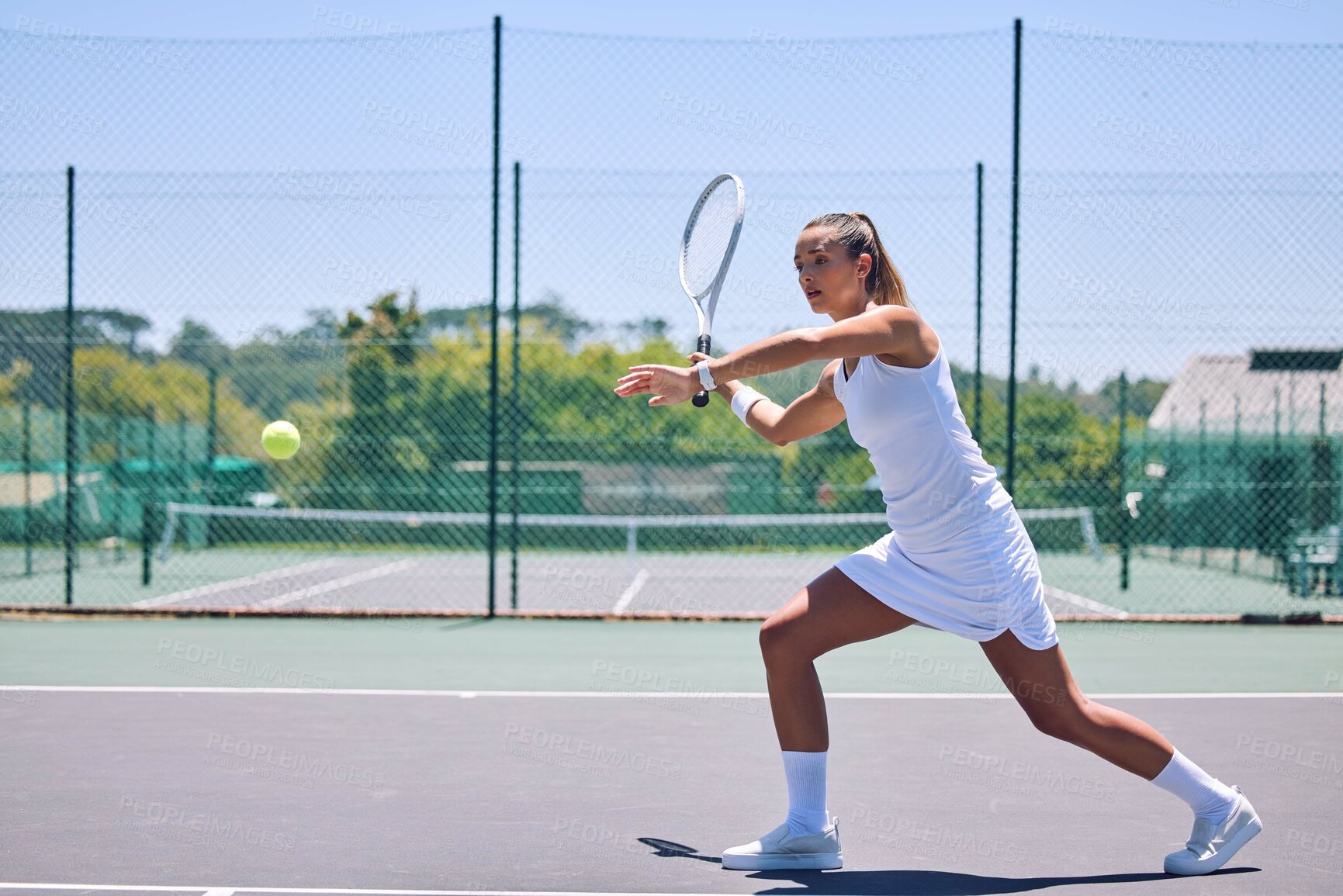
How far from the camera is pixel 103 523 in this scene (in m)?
15.5

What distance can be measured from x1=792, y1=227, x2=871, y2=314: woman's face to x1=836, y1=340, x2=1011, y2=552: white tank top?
0.18 metres

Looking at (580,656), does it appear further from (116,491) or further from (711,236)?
(116,491)

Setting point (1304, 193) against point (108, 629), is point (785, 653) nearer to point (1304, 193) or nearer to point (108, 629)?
point (108, 629)

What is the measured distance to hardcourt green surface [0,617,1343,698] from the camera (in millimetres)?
6293

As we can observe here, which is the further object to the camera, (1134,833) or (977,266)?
(977,266)

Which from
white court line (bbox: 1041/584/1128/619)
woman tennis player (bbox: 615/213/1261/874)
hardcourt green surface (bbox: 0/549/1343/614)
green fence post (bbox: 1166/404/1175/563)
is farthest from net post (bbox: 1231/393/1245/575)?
woman tennis player (bbox: 615/213/1261/874)

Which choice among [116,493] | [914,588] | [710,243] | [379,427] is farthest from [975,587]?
[116,493]

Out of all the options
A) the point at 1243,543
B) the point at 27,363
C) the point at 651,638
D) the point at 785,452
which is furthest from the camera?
the point at 785,452

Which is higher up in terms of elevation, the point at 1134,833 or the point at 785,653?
the point at 785,653

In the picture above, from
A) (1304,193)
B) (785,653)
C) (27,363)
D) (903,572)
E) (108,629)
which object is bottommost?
(108,629)

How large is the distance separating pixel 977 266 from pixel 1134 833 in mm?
5983

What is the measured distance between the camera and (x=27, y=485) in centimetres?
1188

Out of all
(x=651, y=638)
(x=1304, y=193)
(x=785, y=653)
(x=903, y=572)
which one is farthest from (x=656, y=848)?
(x=1304, y=193)

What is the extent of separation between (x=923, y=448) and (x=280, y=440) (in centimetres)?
622
